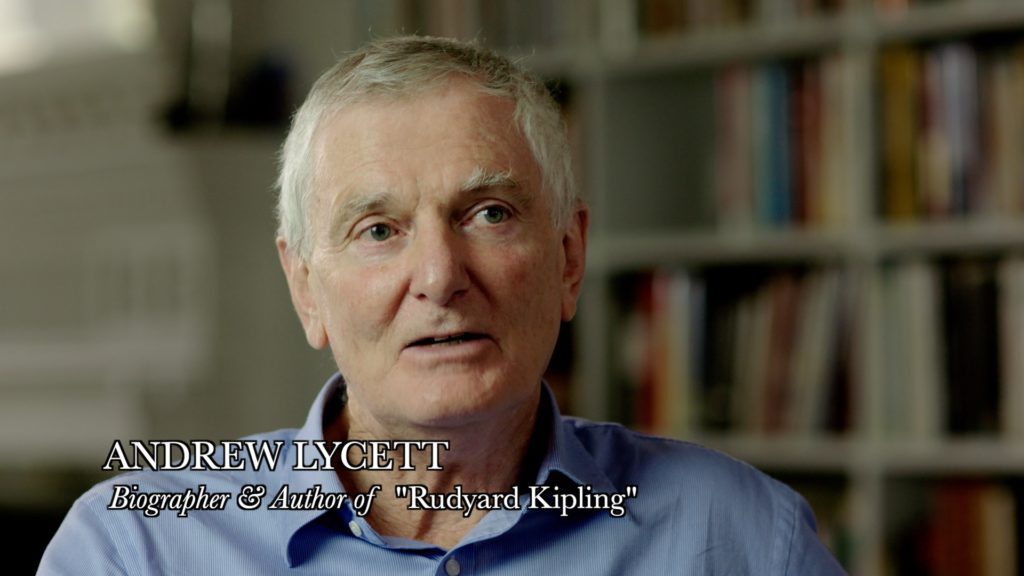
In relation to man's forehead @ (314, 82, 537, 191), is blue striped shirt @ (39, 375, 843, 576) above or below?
below

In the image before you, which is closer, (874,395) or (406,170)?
(406,170)

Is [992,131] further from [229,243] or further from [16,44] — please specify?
[16,44]

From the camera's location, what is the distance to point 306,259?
4.05 ft

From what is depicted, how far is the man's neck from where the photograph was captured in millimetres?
1199

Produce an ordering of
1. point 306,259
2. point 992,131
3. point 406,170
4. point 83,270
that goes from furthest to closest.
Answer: point 83,270, point 992,131, point 306,259, point 406,170

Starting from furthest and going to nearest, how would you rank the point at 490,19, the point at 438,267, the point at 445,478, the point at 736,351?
the point at 490,19 → the point at 736,351 → the point at 445,478 → the point at 438,267

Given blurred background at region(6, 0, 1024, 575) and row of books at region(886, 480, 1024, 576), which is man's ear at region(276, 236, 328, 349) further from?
row of books at region(886, 480, 1024, 576)

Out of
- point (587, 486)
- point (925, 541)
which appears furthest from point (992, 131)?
point (587, 486)

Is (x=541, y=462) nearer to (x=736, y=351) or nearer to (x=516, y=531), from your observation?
(x=516, y=531)

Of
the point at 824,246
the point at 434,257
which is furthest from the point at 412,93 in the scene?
the point at 824,246

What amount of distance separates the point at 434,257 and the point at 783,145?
1.52m

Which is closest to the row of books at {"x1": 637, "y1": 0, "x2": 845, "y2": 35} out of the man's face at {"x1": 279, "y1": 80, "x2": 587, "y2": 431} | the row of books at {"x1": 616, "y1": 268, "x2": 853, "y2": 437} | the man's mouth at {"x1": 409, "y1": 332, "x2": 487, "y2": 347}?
the row of books at {"x1": 616, "y1": 268, "x2": 853, "y2": 437}

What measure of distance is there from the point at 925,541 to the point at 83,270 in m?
1.84

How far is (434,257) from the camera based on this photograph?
3.63 feet
